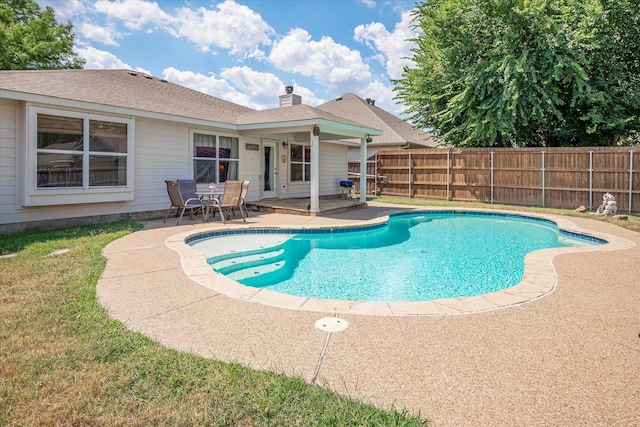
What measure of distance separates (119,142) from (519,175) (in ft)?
44.1

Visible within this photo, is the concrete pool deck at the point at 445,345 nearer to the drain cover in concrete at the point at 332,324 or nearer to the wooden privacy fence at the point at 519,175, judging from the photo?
the drain cover in concrete at the point at 332,324

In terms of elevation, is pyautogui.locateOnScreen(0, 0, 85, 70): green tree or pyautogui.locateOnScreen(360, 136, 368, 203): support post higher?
pyautogui.locateOnScreen(0, 0, 85, 70): green tree

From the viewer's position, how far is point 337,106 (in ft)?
80.9

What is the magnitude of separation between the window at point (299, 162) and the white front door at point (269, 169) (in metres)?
0.86

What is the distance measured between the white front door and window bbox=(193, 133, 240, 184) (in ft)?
4.24

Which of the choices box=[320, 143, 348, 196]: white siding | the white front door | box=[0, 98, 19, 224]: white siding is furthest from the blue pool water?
box=[320, 143, 348, 196]: white siding

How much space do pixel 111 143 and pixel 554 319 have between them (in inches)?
349

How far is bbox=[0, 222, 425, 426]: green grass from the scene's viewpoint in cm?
189

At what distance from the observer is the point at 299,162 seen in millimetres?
14445

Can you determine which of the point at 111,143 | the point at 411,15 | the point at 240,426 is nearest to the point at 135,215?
the point at 111,143

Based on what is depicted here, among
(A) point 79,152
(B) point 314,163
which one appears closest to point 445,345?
(B) point 314,163

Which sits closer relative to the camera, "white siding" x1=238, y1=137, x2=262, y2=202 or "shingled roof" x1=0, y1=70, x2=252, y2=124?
"shingled roof" x1=0, y1=70, x2=252, y2=124

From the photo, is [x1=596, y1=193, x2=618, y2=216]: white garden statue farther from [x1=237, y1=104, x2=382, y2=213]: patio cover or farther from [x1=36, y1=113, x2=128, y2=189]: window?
[x1=36, y1=113, x2=128, y2=189]: window

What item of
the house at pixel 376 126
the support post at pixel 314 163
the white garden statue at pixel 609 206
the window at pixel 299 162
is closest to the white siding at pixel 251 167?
the window at pixel 299 162
